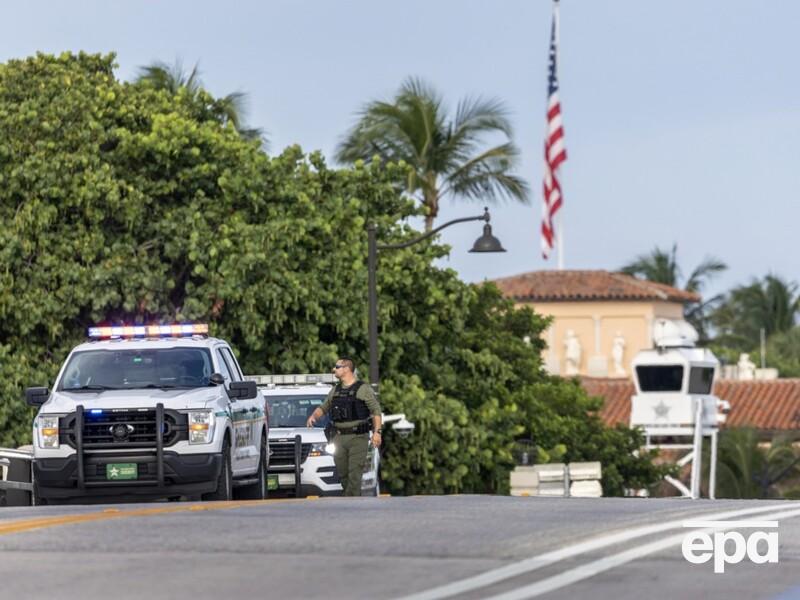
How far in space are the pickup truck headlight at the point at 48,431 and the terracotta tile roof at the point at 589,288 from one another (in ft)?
329

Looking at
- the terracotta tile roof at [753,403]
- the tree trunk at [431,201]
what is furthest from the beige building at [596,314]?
the tree trunk at [431,201]

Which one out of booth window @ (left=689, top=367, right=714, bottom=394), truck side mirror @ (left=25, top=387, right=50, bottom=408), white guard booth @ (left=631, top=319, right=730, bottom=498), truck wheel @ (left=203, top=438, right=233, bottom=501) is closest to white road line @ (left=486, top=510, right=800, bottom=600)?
truck wheel @ (left=203, top=438, right=233, bottom=501)

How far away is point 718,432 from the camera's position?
85.9 meters

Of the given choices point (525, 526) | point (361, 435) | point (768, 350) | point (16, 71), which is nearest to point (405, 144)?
point (16, 71)

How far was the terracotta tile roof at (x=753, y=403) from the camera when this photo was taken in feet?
326

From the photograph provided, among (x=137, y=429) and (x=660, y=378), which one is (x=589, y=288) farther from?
(x=137, y=429)

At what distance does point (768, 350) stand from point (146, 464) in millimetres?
110877

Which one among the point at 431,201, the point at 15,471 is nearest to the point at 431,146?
the point at 431,201

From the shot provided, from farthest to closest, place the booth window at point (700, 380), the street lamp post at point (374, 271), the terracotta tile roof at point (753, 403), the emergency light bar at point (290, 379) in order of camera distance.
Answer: the terracotta tile roof at point (753, 403), the booth window at point (700, 380), the street lamp post at point (374, 271), the emergency light bar at point (290, 379)

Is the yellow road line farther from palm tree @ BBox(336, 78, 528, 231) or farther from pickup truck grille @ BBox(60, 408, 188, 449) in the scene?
palm tree @ BBox(336, 78, 528, 231)

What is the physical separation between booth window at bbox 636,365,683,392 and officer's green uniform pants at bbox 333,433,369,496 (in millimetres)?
65618

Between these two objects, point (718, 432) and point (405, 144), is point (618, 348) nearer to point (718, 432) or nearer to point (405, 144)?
point (718, 432)

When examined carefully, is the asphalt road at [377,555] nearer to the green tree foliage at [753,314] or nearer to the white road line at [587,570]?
the white road line at [587,570]

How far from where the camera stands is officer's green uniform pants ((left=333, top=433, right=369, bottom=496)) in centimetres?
2450
